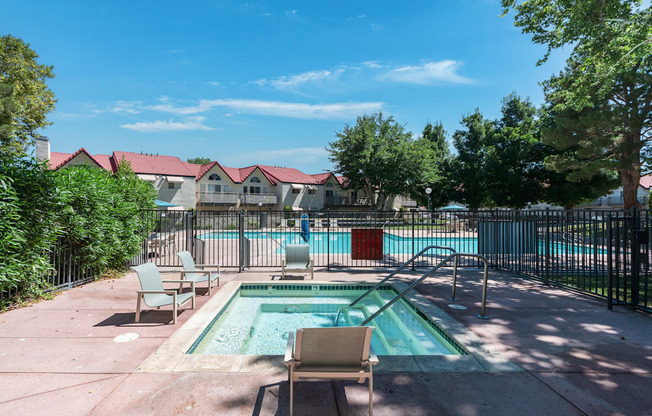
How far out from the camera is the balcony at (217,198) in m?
42.9

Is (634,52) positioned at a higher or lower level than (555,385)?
higher

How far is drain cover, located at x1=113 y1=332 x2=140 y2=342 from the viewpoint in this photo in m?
4.58

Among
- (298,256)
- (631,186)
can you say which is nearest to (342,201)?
(631,186)

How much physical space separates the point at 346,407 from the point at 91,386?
8.76 feet

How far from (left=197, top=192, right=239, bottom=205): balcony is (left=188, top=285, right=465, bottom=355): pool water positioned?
37.9m

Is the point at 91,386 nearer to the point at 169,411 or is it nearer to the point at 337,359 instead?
the point at 169,411

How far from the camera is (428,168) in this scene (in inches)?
1604

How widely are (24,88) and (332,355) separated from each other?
30.1m

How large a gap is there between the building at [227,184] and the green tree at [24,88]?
12.3m

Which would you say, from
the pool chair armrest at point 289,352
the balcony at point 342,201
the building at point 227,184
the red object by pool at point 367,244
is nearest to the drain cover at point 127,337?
the pool chair armrest at point 289,352

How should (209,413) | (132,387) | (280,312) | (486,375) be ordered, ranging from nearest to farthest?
(209,413) → (132,387) → (486,375) → (280,312)

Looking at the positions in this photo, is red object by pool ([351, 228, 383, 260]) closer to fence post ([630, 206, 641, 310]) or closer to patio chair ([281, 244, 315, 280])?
patio chair ([281, 244, 315, 280])

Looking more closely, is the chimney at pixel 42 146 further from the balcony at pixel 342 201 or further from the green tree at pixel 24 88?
the balcony at pixel 342 201

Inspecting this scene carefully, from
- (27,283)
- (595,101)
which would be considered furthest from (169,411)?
(595,101)
